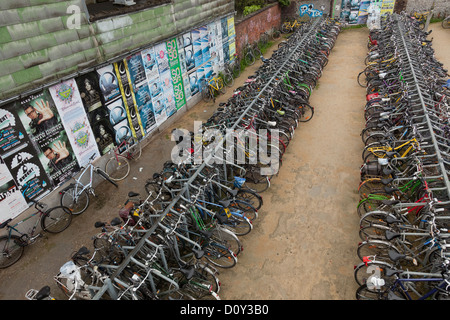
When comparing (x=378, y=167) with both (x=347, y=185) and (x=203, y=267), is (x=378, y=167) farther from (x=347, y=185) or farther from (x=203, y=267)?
(x=203, y=267)

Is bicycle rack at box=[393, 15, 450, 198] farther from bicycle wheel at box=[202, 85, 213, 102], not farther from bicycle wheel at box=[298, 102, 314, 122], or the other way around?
bicycle wheel at box=[202, 85, 213, 102]

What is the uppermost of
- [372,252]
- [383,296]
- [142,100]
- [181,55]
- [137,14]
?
[137,14]

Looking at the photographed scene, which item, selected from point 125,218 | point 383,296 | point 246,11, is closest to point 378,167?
point 383,296

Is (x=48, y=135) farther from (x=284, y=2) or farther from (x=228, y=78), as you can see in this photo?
(x=284, y=2)

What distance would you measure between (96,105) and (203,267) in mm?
5252

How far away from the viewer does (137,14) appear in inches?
324

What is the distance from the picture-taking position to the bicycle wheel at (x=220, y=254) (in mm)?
5363

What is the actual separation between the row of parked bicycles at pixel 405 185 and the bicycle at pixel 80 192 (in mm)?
6456

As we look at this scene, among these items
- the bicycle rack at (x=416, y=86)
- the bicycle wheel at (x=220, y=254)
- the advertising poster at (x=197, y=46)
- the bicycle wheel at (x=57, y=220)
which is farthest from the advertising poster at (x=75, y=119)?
the bicycle rack at (x=416, y=86)

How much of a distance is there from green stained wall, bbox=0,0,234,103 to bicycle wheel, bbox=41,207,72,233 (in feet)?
9.22

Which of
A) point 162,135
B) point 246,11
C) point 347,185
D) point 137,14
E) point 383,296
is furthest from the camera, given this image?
point 246,11

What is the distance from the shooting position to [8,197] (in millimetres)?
5957

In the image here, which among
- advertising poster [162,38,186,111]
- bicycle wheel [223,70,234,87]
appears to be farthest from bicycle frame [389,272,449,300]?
bicycle wheel [223,70,234,87]

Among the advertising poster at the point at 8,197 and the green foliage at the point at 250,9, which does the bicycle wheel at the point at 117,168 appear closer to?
the advertising poster at the point at 8,197
